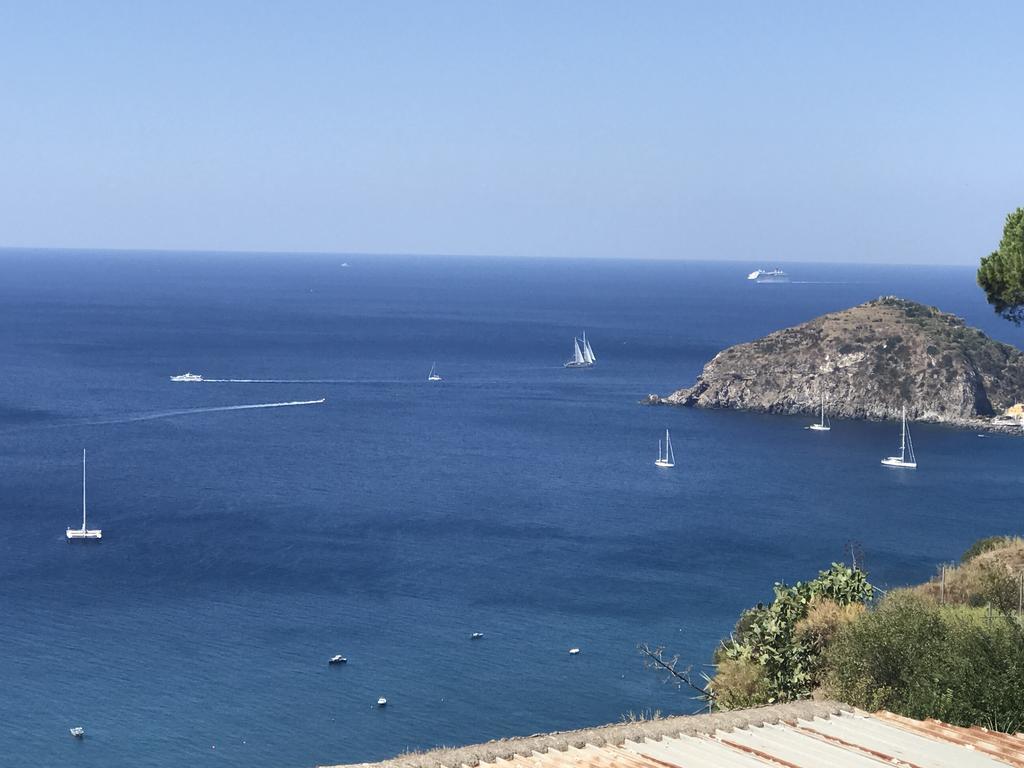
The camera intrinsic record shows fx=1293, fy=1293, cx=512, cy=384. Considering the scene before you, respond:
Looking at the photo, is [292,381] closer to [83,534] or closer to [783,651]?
[83,534]

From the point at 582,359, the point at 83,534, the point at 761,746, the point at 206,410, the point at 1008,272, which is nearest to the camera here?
the point at 761,746

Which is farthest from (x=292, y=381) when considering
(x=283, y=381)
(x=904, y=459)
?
(x=904, y=459)

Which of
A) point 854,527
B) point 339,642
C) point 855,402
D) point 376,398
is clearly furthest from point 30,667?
point 855,402

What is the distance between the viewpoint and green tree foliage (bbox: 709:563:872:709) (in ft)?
70.3

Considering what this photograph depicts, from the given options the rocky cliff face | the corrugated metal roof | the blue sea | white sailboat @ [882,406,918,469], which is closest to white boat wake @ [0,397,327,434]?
the blue sea

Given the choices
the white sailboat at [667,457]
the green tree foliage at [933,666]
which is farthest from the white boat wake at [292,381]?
the green tree foliage at [933,666]

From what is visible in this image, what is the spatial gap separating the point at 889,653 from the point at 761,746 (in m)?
3.70

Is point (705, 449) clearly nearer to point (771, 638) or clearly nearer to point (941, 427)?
point (941, 427)

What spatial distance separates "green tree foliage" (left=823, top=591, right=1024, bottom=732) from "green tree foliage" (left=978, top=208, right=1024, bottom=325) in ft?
30.8

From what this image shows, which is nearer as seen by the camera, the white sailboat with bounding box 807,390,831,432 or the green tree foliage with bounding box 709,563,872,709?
the green tree foliage with bounding box 709,563,872,709

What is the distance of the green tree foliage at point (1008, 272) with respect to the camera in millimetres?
27062

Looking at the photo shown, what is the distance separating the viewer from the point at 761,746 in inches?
624

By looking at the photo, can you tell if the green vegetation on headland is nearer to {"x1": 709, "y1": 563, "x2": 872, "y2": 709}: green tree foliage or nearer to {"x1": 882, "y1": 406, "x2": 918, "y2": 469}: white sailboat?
{"x1": 709, "y1": 563, "x2": 872, "y2": 709}: green tree foliage

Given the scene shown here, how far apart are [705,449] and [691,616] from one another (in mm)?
38271
